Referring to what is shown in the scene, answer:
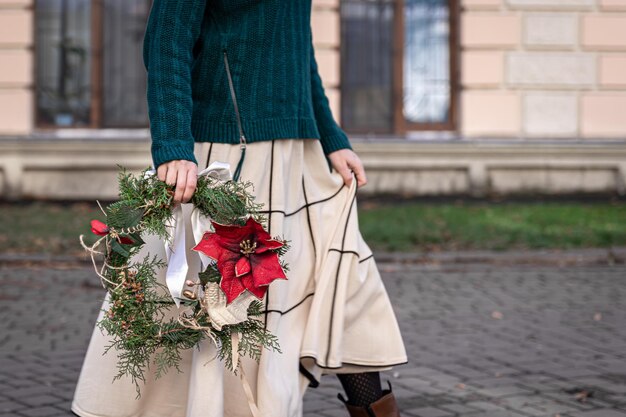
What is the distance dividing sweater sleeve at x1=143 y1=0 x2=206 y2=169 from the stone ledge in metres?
10.1

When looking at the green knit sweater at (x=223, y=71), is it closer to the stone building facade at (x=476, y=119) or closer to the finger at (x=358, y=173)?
the finger at (x=358, y=173)

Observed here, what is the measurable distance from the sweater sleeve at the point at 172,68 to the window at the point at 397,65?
11093 millimetres

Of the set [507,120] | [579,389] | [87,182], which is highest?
[507,120]

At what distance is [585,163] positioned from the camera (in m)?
13.4

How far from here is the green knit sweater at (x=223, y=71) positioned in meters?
2.72

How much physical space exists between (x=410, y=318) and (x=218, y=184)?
396 centimetres

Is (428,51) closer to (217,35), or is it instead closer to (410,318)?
(410,318)

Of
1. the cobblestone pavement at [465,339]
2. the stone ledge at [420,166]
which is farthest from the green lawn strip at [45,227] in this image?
the cobblestone pavement at [465,339]

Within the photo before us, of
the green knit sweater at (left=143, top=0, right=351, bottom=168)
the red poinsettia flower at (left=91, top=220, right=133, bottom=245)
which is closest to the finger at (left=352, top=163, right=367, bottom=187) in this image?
the green knit sweater at (left=143, top=0, right=351, bottom=168)

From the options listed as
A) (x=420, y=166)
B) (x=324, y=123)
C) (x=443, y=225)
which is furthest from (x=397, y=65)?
(x=324, y=123)

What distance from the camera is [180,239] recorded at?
2611 mm

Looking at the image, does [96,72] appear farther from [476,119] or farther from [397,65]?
[476,119]

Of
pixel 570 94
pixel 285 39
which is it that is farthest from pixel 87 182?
pixel 285 39

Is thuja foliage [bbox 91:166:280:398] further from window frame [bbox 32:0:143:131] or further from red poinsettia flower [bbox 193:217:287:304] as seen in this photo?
window frame [bbox 32:0:143:131]
